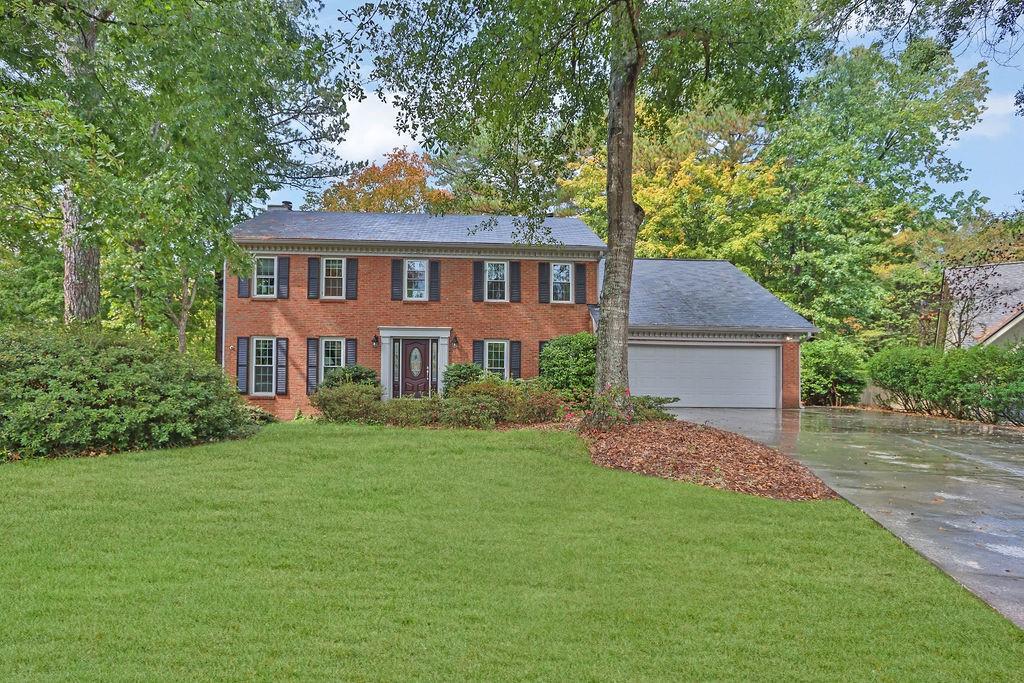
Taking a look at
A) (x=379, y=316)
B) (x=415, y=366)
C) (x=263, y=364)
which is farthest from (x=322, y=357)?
(x=415, y=366)

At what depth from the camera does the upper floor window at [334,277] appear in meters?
19.6

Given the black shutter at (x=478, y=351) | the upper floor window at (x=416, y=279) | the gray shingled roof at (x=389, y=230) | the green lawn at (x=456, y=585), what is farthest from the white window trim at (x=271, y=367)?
the green lawn at (x=456, y=585)

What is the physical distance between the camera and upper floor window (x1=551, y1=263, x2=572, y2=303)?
19.9m

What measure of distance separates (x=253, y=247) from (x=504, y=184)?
979cm

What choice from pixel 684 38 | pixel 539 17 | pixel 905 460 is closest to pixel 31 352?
pixel 539 17

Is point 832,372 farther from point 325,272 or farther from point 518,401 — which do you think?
point 325,272

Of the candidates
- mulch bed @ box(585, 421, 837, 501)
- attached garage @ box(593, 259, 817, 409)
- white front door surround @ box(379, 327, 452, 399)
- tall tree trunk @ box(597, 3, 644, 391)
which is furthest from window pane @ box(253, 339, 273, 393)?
mulch bed @ box(585, 421, 837, 501)

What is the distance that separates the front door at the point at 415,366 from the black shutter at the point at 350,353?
1409mm

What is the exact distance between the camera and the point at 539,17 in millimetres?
6840

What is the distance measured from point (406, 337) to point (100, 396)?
11.6 m

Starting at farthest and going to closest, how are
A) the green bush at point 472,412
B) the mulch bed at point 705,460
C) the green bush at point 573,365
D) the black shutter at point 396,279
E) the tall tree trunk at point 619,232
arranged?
the black shutter at point 396,279 → the green bush at point 573,365 → the green bush at point 472,412 → the tall tree trunk at point 619,232 → the mulch bed at point 705,460

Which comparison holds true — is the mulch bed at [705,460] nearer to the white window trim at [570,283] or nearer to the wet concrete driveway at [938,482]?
the wet concrete driveway at [938,482]

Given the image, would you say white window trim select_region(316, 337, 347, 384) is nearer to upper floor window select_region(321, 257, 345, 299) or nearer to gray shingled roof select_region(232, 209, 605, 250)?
upper floor window select_region(321, 257, 345, 299)

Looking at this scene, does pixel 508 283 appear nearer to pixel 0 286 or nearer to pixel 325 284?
pixel 325 284
